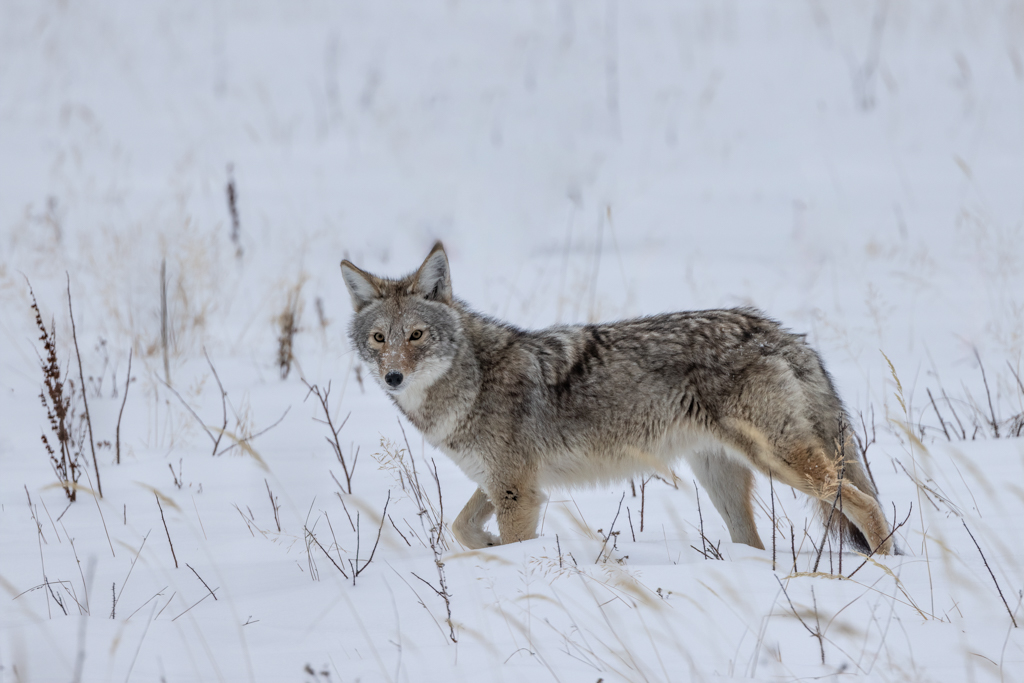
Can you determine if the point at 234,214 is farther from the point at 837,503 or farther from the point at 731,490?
the point at 837,503

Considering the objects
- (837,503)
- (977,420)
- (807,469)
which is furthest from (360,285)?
(977,420)

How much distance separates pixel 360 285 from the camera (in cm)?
466

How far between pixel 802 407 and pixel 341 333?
5.41 meters

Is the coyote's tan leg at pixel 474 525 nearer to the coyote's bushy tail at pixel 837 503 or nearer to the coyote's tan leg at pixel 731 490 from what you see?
the coyote's tan leg at pixel 731 490

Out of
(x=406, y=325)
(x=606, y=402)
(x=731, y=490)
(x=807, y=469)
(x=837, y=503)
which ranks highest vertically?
(x=406, y=325)

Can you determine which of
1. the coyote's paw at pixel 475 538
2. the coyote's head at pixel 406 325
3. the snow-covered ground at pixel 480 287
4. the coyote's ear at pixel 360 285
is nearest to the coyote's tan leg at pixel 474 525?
the coyote's paw at pixel 475 538

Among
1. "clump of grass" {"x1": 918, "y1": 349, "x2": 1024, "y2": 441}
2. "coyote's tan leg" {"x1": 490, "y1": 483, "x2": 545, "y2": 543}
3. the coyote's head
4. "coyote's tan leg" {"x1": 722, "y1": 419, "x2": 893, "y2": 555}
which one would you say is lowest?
"clump of grass" {"x1": 918, "y1": 349, "x2": 1024, "y2": 441}

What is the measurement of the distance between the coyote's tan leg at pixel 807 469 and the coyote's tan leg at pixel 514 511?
1.01 m

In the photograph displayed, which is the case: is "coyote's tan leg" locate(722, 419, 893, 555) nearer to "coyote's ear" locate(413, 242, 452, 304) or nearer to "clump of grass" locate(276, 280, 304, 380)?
"coyote's ear" locate(413, 242, 452, 304)

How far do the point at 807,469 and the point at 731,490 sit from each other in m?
0.56

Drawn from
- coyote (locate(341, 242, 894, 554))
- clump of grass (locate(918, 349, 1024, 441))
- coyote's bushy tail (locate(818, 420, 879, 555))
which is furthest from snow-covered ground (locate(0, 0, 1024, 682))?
coyote (locate(341, 242, 894, 554))

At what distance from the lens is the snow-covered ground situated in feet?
8.95

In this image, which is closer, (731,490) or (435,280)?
(731,490)

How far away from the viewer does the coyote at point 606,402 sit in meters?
3.89
